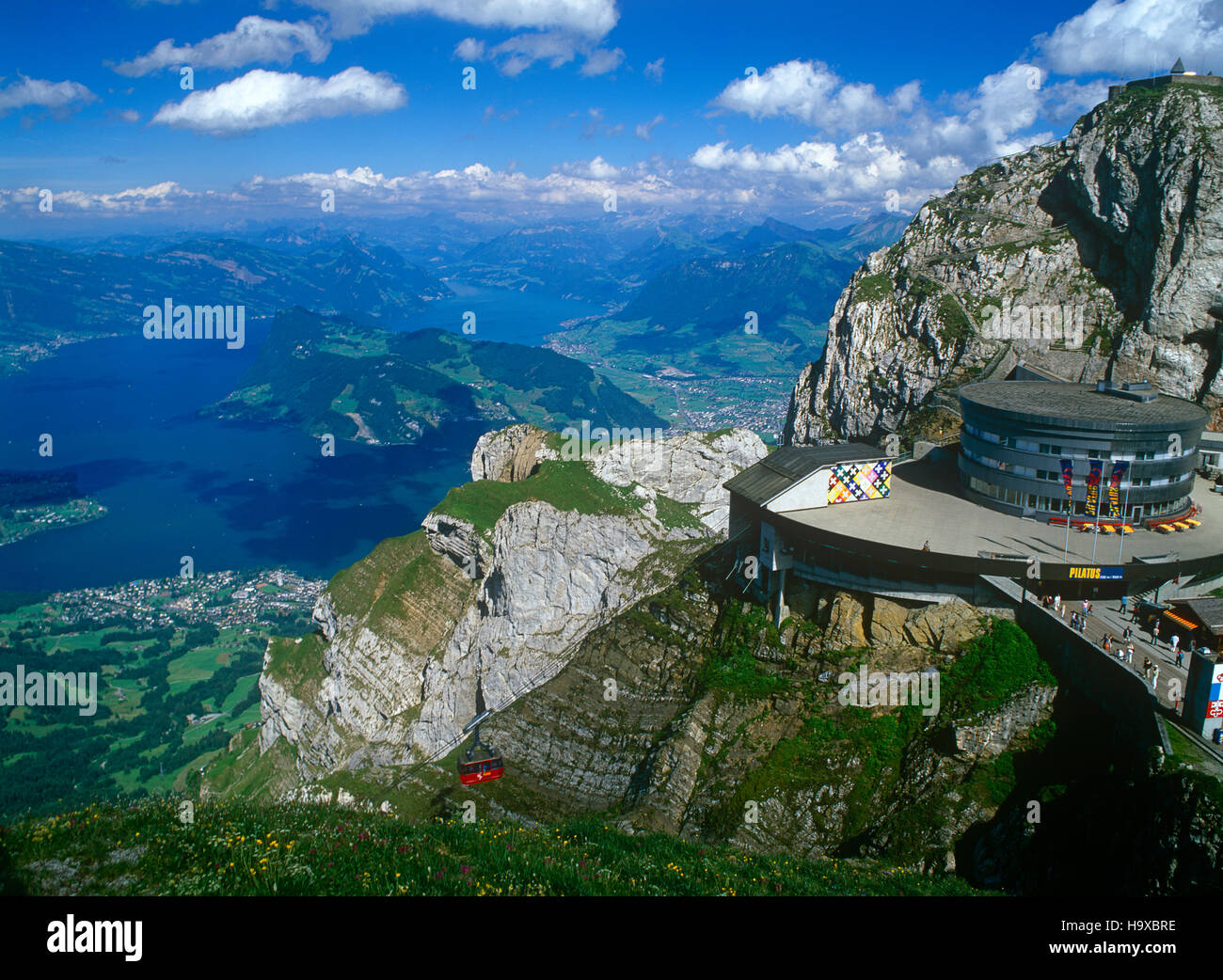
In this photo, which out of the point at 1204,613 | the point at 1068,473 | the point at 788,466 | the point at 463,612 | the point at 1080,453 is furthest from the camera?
the point at 463,612

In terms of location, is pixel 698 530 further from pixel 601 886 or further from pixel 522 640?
pixel 601 886

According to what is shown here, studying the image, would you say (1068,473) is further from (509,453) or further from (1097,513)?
(509,453)

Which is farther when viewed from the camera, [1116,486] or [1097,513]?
[1116,486]

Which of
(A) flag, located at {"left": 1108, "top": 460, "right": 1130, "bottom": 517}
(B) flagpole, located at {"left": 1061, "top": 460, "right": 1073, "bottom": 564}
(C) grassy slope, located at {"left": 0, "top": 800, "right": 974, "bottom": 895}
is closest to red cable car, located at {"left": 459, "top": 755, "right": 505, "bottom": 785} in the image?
(C) grassy slope, located at {"left": 0, "top": 800, "right": 974, "bottom": 895}

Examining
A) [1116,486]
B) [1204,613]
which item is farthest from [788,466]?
[1204,613]
